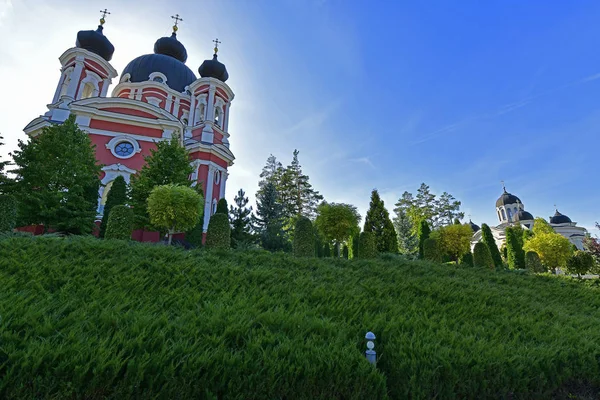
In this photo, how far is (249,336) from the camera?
3.59 m

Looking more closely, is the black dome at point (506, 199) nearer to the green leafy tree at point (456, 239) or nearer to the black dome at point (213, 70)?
the green leafy tree at point (456, 239)

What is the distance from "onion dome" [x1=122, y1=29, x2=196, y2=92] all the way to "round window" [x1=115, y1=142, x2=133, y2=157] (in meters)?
11.7

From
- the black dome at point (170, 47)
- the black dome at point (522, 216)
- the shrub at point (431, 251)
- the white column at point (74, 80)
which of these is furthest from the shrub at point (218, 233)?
the black dome at point (522, 216)

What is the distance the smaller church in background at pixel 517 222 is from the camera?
43.9m

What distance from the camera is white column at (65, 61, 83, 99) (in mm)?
23500

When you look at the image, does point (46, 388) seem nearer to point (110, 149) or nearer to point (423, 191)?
point (110, 149)

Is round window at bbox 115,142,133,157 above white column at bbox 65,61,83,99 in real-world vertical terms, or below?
below

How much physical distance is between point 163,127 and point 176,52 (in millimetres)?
16712

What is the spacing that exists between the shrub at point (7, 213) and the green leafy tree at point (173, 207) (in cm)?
435

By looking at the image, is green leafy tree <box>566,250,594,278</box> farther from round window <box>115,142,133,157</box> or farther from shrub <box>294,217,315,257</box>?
round window <box>115,142,133,157</box>

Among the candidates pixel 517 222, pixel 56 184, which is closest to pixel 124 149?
pixel 56 184

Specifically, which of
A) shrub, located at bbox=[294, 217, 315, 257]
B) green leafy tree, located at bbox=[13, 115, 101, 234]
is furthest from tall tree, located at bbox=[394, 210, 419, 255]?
green leafy tree, located at bbox=[13, 115, 101, 234]

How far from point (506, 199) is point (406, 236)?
106ft

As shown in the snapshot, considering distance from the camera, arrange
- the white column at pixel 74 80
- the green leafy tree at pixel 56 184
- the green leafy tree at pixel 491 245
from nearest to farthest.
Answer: the green leafy tree at pixel 56 184
the green leafy tree at pixel 491 245
the white column at pixel 74 80
